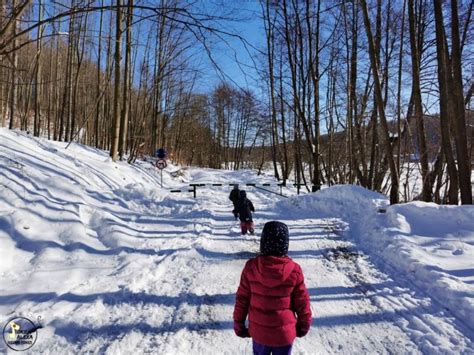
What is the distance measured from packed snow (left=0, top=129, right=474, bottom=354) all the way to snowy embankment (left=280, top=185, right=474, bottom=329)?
0.08 feet

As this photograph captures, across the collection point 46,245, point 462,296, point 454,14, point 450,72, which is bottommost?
point 462,296

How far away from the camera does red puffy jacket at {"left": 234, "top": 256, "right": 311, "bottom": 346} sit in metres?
2.58

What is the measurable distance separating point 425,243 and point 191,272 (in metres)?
4.89

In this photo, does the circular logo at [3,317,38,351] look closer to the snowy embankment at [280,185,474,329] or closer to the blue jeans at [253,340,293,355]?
the blue jeans at [253,340,293,355]

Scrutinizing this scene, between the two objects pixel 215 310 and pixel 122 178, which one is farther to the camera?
pixel 122 178

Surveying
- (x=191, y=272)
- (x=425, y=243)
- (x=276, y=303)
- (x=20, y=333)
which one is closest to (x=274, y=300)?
(x=276, y=303)

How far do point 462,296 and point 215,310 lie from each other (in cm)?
344

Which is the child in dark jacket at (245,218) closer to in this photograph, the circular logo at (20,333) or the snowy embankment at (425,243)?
the snowy embankment at (425,243)

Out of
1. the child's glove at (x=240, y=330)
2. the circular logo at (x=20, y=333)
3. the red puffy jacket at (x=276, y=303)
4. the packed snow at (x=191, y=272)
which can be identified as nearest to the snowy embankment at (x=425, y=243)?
the packed snow at (x=191, y=272)

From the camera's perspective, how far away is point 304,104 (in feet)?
62.2

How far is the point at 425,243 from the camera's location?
6.64 meters

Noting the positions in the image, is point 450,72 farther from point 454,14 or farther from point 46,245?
point 46,245

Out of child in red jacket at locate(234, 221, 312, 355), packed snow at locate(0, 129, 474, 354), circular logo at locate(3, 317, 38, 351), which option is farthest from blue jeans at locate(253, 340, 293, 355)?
circular logo at locate(3, 317, 38, 351)

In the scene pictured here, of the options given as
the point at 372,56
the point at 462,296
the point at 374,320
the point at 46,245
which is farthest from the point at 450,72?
the point at 46,245
